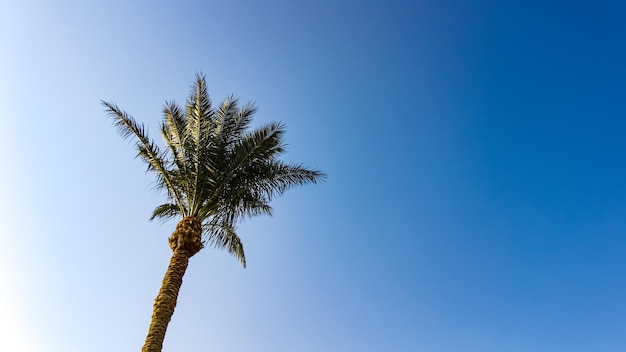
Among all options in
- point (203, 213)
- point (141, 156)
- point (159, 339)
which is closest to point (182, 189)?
point (203, 213)

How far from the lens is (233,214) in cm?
1578

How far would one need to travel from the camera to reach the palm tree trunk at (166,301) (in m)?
11.1

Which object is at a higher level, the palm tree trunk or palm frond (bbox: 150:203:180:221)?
palm frond (bbox: 150:203:180:221)

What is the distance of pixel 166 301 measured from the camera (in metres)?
11.9

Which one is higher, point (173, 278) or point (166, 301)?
point (173, 278)

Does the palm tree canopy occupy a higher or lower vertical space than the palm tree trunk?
higher

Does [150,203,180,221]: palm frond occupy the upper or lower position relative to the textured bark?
upper

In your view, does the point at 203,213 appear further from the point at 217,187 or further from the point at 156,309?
the point at 156,309

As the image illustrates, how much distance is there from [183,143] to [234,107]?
2438 mm

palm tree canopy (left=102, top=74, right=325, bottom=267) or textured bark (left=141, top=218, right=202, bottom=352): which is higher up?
palm tree canopy (left=102, top=74, right=325, bottom=267)

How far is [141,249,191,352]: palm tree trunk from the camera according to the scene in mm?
11141

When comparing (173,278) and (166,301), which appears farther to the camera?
(173,278)

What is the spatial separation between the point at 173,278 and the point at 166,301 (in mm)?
709

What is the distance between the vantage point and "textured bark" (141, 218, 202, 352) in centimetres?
1123
